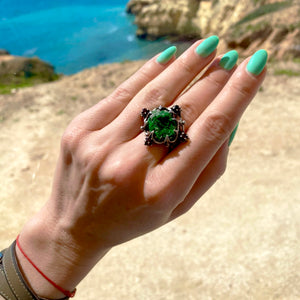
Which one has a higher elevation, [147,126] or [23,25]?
[147,126]

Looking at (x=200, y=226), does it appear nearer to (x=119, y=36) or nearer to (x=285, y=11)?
(x=285, y=11)

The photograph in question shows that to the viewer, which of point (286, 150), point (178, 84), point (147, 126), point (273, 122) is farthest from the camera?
point (273, 122)

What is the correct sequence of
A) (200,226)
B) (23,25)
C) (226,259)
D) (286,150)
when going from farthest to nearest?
(23,25), (286,150), (200,226), (226,259)

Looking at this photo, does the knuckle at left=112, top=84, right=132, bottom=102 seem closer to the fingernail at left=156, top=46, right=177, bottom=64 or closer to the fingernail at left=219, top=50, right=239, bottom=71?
the fingernail at left=156, top=46, right=177, bottom=64

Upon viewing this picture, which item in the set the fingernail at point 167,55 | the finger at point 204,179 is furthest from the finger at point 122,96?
the finger at point 204,179

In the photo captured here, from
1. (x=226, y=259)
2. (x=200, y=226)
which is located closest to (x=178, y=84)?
(x=226, y=259)

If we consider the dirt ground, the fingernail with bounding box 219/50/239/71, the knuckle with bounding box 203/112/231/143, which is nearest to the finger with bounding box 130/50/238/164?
the fingernail with bounding box 219/50/239/71
